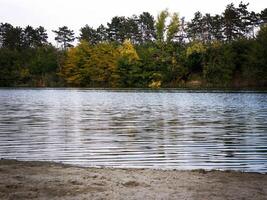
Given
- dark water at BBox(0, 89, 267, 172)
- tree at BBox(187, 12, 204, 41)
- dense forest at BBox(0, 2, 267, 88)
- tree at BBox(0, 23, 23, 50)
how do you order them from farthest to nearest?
tree at BBox(0, 23, 23, 50) < tree at BBox(187, 12, 204, 41) < dense forest at BBox(0, 2, 267, 88) < dark water at BBox(0, 89, 267, 172)

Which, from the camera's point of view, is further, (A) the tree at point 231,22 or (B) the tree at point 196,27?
(B) the tree at point 196,27

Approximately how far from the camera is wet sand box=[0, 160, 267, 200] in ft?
25.9

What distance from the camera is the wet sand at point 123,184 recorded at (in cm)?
790

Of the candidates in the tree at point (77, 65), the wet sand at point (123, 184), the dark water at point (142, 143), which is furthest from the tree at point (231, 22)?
the wet sand at point (123, 184)

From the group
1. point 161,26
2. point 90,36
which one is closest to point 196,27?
point 161,26

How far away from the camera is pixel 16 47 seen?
124812 millimetres

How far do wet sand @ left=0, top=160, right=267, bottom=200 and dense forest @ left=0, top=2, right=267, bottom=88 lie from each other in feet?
226

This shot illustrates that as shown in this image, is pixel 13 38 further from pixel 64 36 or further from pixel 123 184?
pixel 123 184

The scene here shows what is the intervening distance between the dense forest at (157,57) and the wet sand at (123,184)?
68.8 meters

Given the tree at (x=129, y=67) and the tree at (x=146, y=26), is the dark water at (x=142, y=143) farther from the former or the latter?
the tree at (x=146, y=26)

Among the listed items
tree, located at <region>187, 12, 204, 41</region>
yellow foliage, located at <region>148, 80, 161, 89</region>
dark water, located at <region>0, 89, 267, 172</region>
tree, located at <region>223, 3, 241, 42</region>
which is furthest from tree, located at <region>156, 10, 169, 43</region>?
dark water, located at <region>0, 89, 267, 172</region>

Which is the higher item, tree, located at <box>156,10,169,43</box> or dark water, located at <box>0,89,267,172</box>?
tree, located at <box>156,10,169,43</box>

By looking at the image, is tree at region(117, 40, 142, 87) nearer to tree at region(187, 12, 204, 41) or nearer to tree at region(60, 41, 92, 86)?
tree at region(60, 41, 92, 86)

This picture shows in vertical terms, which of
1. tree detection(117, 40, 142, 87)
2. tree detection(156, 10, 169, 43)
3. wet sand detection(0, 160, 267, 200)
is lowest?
wet sand detection(0, 160, 267, 200)
